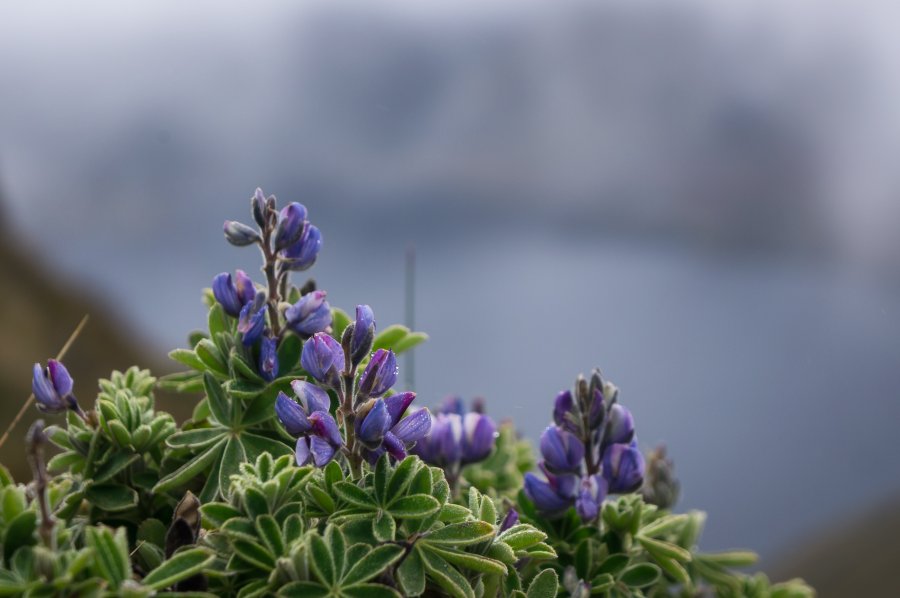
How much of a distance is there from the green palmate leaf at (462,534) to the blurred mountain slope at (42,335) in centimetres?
225

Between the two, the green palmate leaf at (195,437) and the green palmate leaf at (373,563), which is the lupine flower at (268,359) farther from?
the green palmate leaf at (373,563)

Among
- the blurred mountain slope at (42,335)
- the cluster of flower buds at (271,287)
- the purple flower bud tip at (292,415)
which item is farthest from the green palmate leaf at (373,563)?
→ the blurred mountain slope at (42,335)

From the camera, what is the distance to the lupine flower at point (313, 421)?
681mm

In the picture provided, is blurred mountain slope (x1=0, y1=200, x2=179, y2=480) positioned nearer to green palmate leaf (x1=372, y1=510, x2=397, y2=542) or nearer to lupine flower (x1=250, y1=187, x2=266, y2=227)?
lupine flower (x1=250, y1=187, x2=266, y2=227)

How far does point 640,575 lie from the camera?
0.82 meters

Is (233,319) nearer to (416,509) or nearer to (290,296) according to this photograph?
(290,296)

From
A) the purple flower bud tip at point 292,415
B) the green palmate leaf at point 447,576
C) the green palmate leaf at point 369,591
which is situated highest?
the purple flower bud tip at point 292,415

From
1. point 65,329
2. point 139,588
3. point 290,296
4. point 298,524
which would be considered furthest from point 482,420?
point 65,329

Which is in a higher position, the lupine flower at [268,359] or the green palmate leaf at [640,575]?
the lupine flower at [268,359]

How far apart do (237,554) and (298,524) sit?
0.05 metres

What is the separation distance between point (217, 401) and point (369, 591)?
27 cm

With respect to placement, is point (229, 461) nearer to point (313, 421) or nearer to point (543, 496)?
point (313, 421)

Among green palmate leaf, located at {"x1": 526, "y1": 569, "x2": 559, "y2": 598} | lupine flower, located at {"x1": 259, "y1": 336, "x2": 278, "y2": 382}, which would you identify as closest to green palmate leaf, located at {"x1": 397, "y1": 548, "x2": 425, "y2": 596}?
green palmate leaf, located at {"x1": 526, "y1": 569, "x2": 559, "y2": 598}

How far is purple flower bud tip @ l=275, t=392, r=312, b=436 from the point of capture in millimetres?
686
